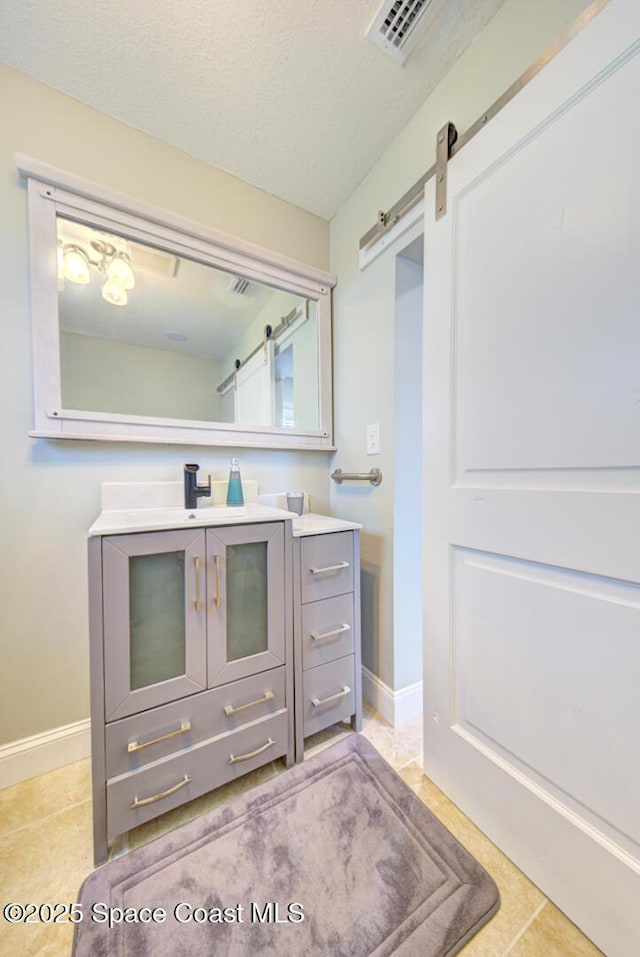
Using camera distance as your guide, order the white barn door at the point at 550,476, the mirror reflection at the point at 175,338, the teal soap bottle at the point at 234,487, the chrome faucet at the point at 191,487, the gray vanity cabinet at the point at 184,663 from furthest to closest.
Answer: the teal soap bottle at the point at 234,487 < the chrome faucet at the point at 191,487 < the mirror reflection at the point at 175,338 < the gray vanity cabinet at the point at 184,663 < the white barn door at the point at 550,476

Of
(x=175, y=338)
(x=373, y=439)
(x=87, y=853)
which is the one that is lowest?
(x=87, y=853)

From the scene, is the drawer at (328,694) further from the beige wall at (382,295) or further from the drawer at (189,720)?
the beige wall at (382,295)

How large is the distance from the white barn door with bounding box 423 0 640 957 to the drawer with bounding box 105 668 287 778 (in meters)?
0.57

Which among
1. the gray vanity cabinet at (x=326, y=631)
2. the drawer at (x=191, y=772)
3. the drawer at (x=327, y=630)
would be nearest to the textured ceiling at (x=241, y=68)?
the gray vanity cabinet at (x=326, y=631)

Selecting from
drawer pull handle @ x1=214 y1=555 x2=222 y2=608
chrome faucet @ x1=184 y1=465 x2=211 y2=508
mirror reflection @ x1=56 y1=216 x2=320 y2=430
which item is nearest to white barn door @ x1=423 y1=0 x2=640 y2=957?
drawer pull handle @ x1=214 y1=555 x2=222 y2=608

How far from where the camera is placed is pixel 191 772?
0.98 metres

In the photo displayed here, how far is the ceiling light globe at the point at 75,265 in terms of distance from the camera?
119cm

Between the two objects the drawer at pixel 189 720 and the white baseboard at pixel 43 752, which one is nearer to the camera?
the drawer at pixel 189 720

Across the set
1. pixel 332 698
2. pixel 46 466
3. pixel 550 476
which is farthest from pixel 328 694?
pixel 46 466

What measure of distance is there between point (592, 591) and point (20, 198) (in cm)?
203

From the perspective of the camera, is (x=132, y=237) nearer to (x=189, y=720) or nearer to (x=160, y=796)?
(x=189, y=720)

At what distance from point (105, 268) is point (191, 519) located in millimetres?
1054

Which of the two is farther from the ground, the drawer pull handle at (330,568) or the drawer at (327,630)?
the drawer pull handle at (330,568)

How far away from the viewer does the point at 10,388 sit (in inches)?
43.8
